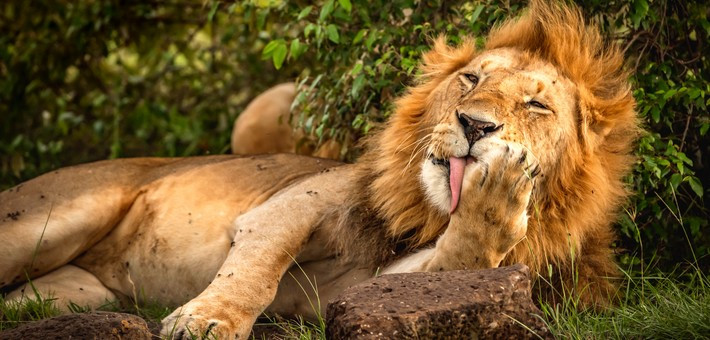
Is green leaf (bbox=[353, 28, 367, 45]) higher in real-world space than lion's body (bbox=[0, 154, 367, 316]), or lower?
higher

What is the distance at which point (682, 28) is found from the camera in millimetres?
4398

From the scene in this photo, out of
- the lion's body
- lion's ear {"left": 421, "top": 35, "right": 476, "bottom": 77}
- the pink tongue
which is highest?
lion's ear {"left": 421, "top": 35, "right": 476, "bottom": 77}

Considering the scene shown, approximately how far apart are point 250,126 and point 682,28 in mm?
2976

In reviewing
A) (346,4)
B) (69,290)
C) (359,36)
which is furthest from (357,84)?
(69,290)

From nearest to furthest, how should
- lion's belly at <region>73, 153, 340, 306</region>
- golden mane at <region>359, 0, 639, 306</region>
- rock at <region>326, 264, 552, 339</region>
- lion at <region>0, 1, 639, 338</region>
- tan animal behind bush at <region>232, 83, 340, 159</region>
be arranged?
rock at <region>326, 264, 552, 339</region>
lion at <region>0, 1, 639, 338</region>
golden mane at <region>359, 0, 639, 306</region>
lion's belly at <region>73, 153, 340, 306</region>
tan animal behind bush at <region>232, 83, 340, 159</region>

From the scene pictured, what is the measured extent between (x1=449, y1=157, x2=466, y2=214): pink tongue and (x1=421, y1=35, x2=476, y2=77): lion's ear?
71 centimetres

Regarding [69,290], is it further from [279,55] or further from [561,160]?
[561,160]

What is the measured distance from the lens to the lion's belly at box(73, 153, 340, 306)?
426cm

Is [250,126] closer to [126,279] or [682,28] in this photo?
[126,279]

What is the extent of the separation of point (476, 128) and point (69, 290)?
2.14 meters

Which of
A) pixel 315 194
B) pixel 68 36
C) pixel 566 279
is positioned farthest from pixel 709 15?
pixel 68 36

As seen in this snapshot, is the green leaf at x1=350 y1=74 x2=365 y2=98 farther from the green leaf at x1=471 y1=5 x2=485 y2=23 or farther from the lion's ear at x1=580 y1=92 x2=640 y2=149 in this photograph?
the lion's ear at x1=580 y1=92 x2=640 y2=149

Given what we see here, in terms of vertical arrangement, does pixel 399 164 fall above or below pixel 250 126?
above

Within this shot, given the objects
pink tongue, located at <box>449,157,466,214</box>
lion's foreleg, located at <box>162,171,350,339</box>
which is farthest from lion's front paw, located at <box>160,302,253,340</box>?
pink tongue, located at <box>449,157,466,214</box>
